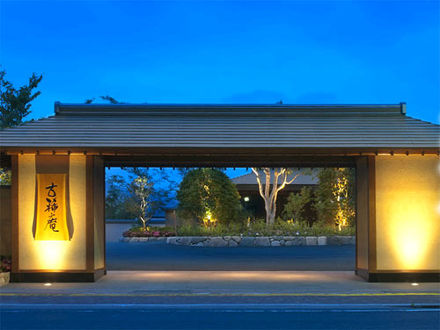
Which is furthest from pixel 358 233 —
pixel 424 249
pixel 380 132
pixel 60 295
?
pixel 60 295

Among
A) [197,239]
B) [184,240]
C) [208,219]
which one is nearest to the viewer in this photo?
[197,239]

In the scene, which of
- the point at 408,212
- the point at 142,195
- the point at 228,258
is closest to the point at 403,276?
the point at 408,212

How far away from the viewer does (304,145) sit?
555 inches

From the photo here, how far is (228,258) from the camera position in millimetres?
21375

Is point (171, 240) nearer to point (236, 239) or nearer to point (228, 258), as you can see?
point (236, 239)

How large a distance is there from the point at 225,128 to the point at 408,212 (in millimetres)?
6008

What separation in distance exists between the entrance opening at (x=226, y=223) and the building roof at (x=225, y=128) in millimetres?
6867

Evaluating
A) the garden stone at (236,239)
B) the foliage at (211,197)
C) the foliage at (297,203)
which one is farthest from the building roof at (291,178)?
the garden stone at (236,239)

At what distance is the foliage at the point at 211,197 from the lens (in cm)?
3073

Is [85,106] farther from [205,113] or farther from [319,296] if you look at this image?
[319,296]

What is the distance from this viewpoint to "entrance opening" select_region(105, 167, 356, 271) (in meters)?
23.0
